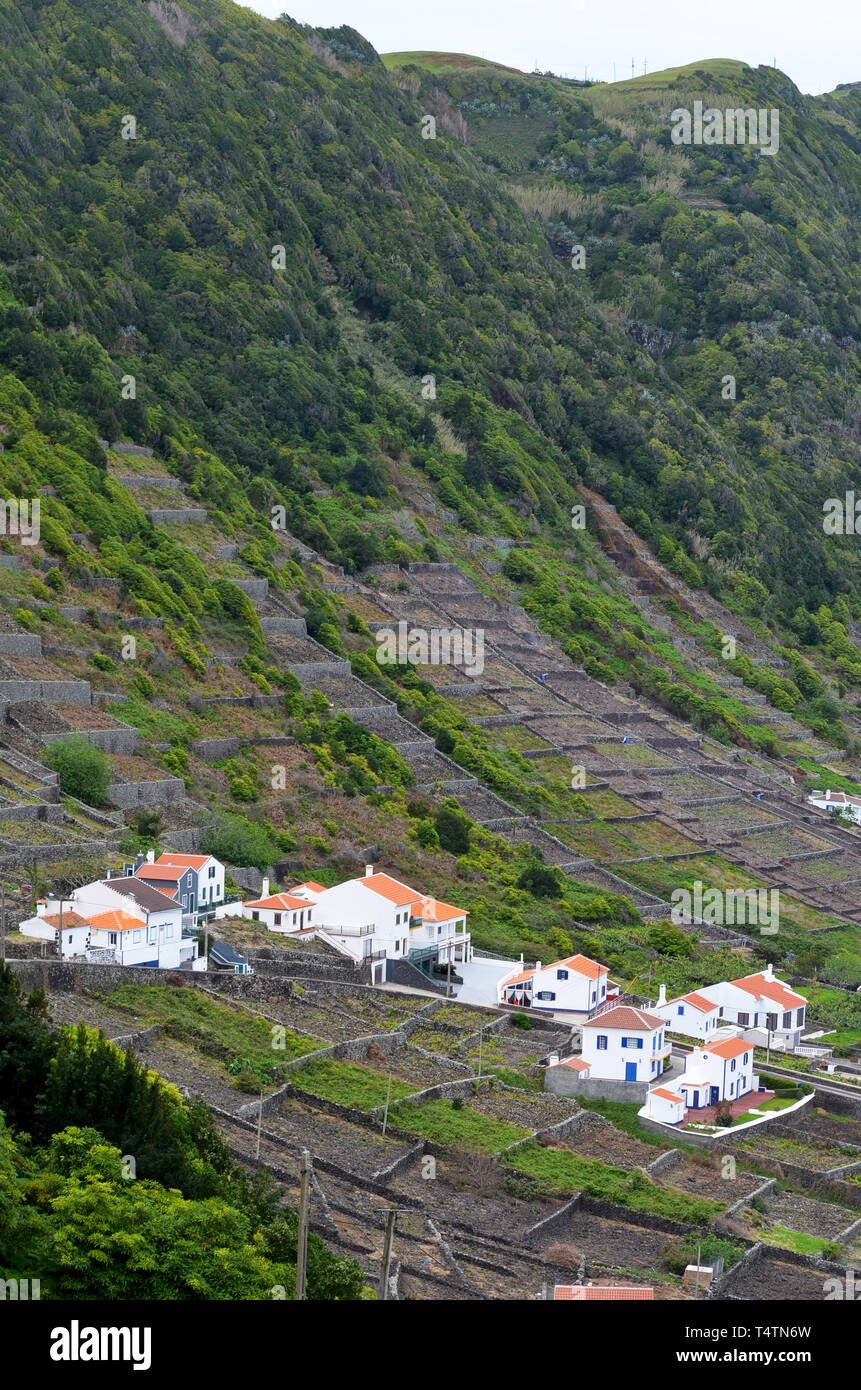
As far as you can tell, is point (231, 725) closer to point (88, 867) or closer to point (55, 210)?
point (88, 867)

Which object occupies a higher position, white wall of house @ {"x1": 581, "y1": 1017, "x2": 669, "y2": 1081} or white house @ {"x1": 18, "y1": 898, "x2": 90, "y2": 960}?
white house @ {"x1": 18, "y1": 898, "x2": 90, "y2": 960}

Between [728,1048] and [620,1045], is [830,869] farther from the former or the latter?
[620,1045]

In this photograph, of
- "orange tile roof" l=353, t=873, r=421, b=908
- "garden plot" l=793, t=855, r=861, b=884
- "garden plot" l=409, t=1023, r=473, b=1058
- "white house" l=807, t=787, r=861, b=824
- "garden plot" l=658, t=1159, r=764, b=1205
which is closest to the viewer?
"garden plot" l=658, t=1159, r=764, b=1205

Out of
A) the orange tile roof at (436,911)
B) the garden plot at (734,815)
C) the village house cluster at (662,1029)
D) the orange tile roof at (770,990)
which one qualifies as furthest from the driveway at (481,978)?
the garden plot at (734,815)

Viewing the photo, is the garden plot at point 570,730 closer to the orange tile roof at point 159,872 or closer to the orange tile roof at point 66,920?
the orange tile roof at point 159,872

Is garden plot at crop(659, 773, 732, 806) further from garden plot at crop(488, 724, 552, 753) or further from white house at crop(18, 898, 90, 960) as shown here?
white house at crop(18, 898, 90, 960)

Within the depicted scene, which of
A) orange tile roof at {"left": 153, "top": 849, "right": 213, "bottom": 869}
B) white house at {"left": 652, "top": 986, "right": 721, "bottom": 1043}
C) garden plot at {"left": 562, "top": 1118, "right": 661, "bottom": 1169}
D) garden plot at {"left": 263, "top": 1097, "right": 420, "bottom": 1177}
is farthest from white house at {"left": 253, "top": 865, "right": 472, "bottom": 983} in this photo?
garden plot at {"left": 263, "top": 1097, "right": 420, "bottom": 1177}

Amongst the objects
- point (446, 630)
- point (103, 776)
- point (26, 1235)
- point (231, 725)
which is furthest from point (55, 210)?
point (26, 1235)
